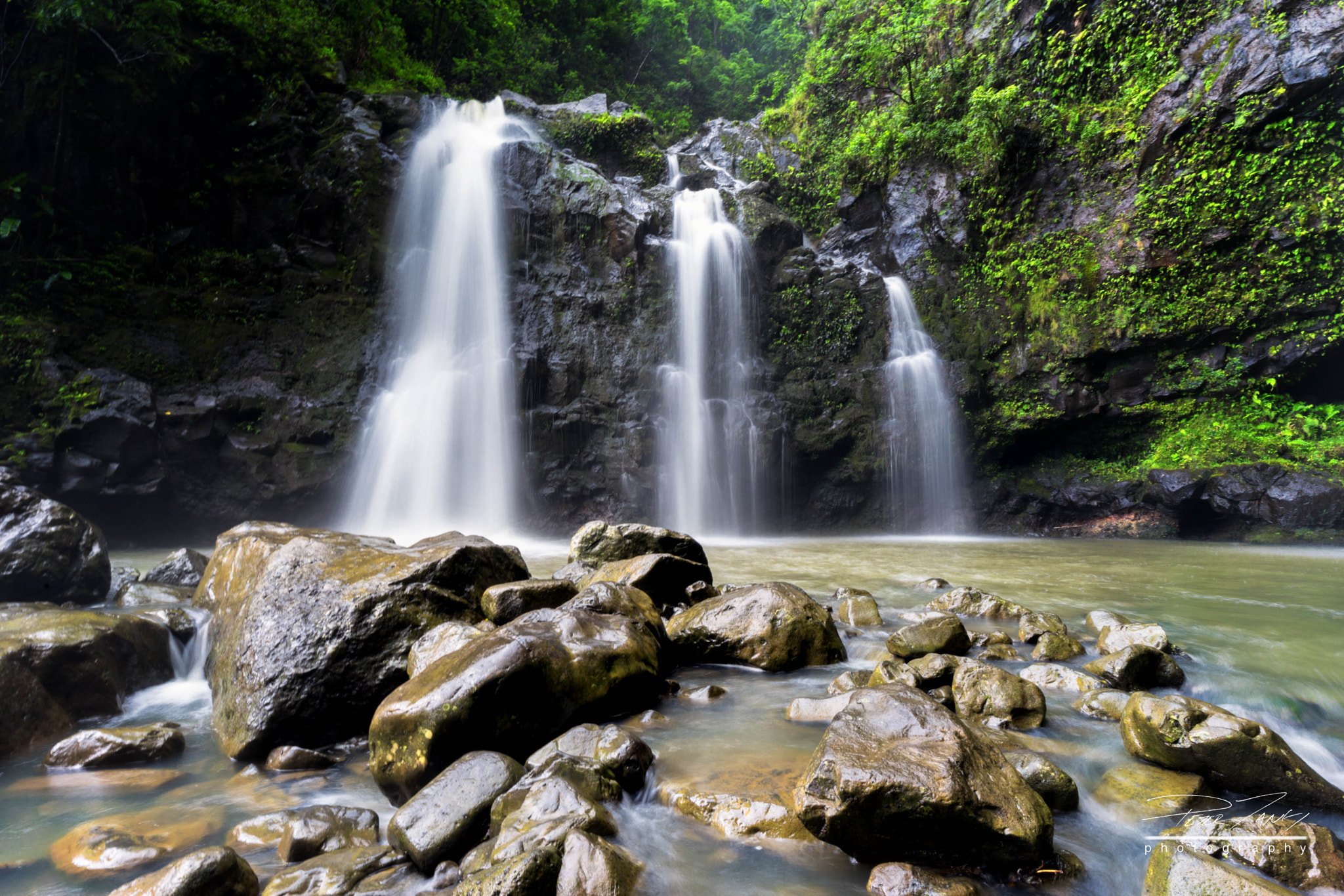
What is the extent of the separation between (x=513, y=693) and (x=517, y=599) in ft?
4.38

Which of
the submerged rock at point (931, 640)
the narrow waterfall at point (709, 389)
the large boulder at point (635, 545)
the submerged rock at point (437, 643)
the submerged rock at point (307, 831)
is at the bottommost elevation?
the submerged rock at point (307, 831)

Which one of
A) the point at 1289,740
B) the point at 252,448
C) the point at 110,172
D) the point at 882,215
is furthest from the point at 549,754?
the point at 882,215

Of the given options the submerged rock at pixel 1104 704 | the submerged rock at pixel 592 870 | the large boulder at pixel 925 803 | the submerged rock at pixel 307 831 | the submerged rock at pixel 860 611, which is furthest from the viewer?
the submerged rock at pixel 860 611

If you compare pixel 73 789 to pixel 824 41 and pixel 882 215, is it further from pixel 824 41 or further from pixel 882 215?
pixel 824 41

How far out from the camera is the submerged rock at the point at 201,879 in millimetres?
2113

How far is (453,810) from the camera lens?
8.21 ft

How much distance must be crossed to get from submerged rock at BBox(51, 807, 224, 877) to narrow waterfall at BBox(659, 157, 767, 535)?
1159 cm

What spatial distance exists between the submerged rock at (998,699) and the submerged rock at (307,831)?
316cm

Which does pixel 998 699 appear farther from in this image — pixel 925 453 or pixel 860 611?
pixel 925 453

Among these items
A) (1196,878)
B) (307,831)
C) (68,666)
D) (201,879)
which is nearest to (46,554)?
(68,666)

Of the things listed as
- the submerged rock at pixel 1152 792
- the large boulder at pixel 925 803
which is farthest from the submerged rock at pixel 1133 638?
the large boulder at pixel 925 803

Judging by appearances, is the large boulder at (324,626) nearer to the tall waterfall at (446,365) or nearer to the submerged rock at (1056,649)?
the submerged rock at (1056,649)

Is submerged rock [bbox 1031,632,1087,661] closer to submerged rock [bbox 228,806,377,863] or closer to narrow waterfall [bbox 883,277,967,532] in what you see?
submerged rock [bbox 228,806,377,863]

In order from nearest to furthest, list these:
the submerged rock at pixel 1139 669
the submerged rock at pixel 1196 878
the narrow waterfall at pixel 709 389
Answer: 1. the submerged rock at pixel 1196 878
2. the submerged rock at pixel 1139 669
3. the narrow waterfall at pixel 709 389
